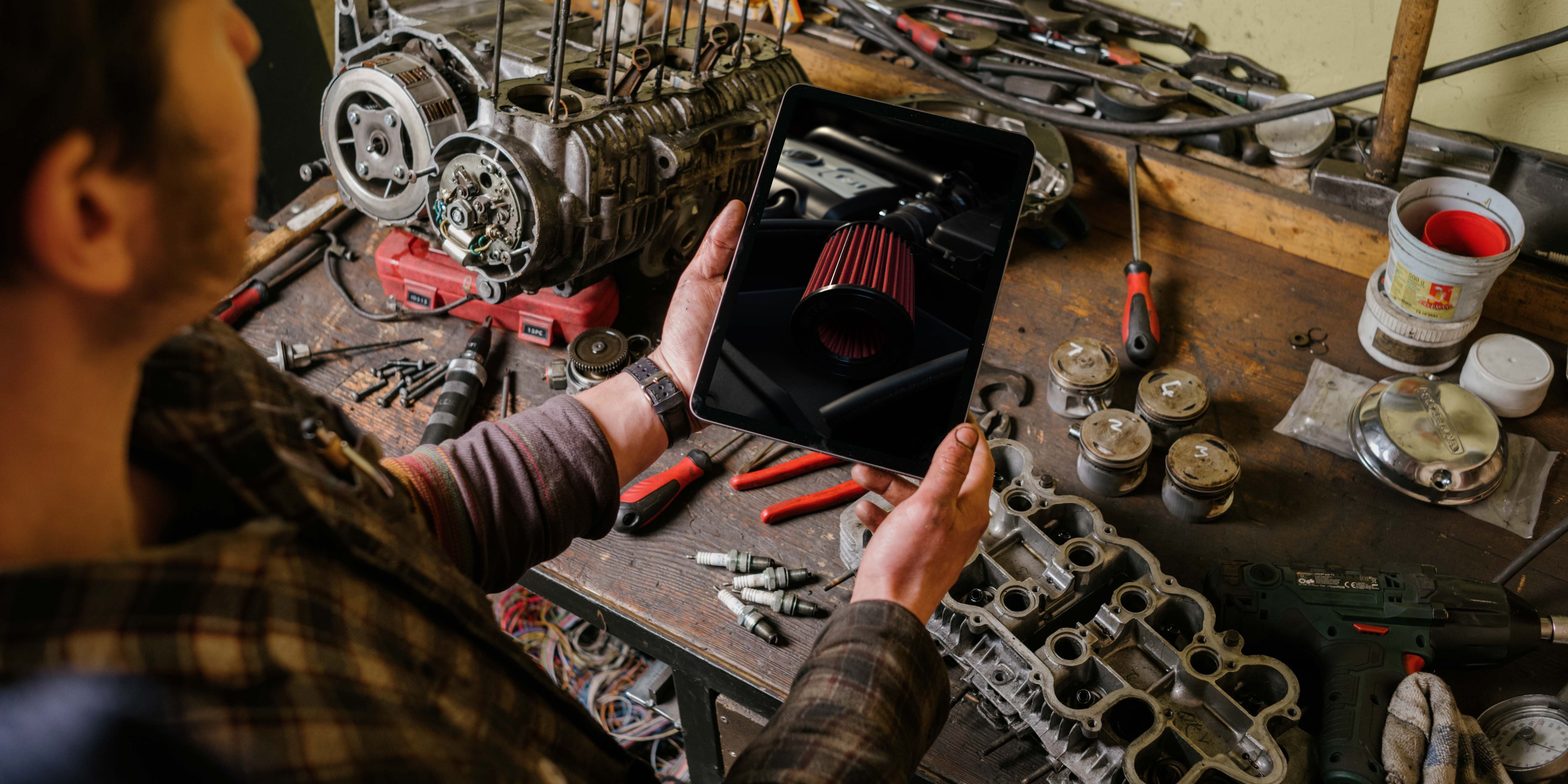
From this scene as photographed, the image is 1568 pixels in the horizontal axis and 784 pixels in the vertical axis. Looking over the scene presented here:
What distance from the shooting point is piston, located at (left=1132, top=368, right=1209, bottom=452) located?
1.57 m

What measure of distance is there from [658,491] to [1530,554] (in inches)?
50.1

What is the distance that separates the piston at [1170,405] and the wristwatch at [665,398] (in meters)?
0.75

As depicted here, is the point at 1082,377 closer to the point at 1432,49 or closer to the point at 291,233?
the point at 1432,49

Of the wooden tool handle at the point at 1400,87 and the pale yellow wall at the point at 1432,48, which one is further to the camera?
the pale yellow wall at the point at 1432,48

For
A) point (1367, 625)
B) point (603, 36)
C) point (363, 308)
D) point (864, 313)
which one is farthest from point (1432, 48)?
point (363, 308)

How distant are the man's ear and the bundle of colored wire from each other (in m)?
1.77

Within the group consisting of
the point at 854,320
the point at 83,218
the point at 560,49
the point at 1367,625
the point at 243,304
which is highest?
the point at 83,218

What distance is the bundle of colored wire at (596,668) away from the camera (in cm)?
230

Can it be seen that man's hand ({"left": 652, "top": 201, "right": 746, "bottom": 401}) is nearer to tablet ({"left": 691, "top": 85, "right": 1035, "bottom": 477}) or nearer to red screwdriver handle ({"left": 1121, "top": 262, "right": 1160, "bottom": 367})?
tablet ({"left": 691, "top": 85, "right": 1035, "bottom": 477})

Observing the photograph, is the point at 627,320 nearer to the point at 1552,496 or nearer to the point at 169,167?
the point at 169,167

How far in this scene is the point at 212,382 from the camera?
2.50 ft

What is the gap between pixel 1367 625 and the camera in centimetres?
127

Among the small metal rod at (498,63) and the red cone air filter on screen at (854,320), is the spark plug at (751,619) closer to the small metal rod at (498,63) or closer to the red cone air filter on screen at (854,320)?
the red cone air filter on screen at (854,320)

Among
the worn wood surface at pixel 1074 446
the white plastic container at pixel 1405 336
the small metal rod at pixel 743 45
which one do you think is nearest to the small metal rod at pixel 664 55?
the small metal rod at pixel 743 45
